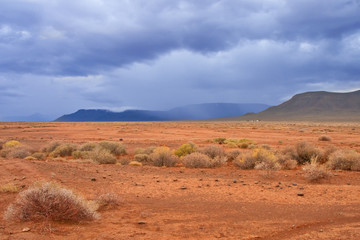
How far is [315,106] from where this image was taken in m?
169

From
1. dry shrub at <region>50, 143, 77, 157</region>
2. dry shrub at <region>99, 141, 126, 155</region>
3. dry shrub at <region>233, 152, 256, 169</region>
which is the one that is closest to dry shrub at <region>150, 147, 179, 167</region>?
dry shrub at <region>233, 152, 256, 169</region>

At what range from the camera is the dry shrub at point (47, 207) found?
6.73 metres

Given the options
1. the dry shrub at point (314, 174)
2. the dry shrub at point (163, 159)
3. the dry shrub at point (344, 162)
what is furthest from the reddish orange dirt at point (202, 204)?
the dry shrub at point (163, 159)

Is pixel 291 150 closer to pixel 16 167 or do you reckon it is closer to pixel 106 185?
pixel 106 185

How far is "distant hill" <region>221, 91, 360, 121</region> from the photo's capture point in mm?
152750

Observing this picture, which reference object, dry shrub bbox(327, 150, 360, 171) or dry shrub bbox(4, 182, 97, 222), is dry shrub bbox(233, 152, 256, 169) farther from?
dry shrub bbox(4, 182, 97, 222)

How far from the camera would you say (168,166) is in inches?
657

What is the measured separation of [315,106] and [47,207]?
18129 centimetres

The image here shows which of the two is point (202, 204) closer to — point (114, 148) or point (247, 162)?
point (247, 162)

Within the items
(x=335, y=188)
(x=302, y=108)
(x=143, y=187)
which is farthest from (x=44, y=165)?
(x=302, y=108)

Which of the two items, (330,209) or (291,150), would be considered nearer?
(330,209)

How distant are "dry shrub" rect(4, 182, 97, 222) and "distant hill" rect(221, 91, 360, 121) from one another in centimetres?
14928

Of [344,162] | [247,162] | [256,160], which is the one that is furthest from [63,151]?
[344,162]

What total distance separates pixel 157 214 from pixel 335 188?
22.9ft
